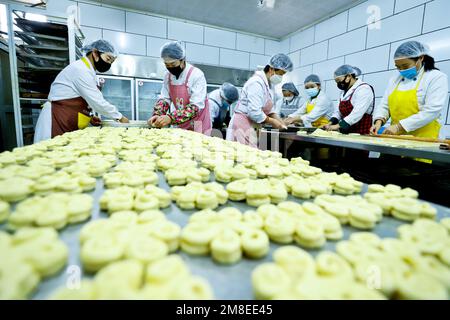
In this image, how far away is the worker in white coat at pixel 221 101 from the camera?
4.59 metres

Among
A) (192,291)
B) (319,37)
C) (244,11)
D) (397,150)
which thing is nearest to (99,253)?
(192,291)

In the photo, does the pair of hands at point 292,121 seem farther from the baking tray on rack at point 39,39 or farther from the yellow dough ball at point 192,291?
the yellow dough ball at point 192,291

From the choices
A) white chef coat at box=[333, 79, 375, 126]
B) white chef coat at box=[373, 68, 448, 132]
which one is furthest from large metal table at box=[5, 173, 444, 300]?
white chef coat at box=[333, 79, 375, 126]

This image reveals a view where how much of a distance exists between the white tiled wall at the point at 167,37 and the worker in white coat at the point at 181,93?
2.54 metres

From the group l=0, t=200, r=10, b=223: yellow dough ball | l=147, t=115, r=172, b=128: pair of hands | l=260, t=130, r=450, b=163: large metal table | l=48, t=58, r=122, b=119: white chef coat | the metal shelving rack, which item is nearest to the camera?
l=0, t=200, r=10, b=223: yellow dough ball

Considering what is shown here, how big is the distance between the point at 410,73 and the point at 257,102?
1.81 meters

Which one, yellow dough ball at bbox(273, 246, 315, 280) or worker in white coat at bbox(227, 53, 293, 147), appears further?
worker in white coat at bbox(227, 53, 293, 147)

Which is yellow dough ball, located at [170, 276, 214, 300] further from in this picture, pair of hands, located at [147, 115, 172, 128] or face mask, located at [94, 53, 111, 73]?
face mask, located at [94, 53, 111, 73]

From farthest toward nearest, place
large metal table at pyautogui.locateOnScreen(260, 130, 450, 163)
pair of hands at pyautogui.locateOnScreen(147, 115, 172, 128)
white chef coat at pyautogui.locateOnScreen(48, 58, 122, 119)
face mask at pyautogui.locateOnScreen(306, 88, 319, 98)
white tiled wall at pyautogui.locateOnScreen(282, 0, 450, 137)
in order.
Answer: face mask at pyautogui.locateOnScreen(306, 88, 319, 98), white tiled wall at pyautogui.locateOnScreen(282, 0, 450, 137), pair of hands at pyautogui.locateOnScreen(147, 115, 172, 128), white chef coat at pyautogui.locateOnScreen(48, 58, 122, 119), large metal table at pyautogui.locateOnScreen(260, 130, 450, 163)

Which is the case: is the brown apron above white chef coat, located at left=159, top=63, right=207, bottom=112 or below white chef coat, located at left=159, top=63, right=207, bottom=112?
below

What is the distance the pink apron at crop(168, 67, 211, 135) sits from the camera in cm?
324

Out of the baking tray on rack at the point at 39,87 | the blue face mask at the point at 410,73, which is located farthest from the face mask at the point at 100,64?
the blue face mask at the point at 410,73

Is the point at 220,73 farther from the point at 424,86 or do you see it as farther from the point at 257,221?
the point at 257,221

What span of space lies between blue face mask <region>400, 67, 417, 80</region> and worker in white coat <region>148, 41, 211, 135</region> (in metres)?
2.42
